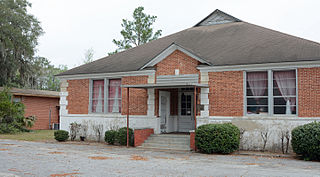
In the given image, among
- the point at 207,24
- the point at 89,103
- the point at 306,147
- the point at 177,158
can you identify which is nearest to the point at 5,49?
the point at 89,103

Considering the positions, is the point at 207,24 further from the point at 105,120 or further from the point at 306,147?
the point at 306,147

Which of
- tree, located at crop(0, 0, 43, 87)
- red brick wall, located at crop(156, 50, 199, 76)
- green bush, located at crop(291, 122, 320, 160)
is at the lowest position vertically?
green bush, located at crop(291, 122, 320, 160)

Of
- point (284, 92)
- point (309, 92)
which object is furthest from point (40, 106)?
point (309, 92)

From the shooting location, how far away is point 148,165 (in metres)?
9.73

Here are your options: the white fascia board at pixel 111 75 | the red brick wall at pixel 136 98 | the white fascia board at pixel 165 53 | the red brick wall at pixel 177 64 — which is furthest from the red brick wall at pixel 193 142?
the white fascia board at pixel 111 75

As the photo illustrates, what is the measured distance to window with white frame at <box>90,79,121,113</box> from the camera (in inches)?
669

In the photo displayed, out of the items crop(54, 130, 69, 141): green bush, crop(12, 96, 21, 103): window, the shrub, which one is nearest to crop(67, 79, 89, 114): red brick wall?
the shrub

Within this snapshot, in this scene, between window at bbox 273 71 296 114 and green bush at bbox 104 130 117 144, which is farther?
green bush at bbox 104 130 117 144

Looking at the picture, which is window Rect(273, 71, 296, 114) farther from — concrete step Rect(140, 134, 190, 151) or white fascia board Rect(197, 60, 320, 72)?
concrete step Rect(140, 134, 190, 151)

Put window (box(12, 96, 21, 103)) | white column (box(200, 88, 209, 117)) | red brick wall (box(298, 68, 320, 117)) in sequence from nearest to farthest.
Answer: red brick wall (box(298, 68, 320, 117)), white column (box(200, 88, 209, 117)), window (box(12, 96, 21, 103))

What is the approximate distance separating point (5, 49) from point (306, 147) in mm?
22870

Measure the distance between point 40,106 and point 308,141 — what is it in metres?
21.9

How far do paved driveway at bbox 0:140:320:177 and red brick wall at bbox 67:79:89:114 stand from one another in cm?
559

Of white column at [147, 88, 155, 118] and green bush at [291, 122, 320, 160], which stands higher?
white column at [147, 88, 155, 118]
